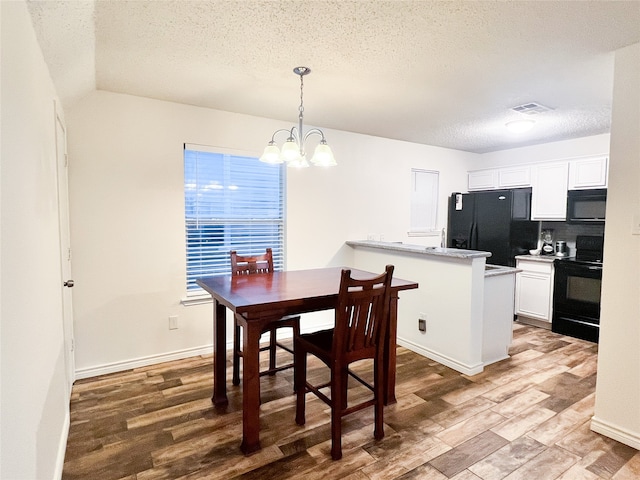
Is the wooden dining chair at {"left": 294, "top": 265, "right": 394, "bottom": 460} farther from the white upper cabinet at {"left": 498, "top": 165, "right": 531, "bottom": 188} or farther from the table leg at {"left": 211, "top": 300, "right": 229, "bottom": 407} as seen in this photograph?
the white upper cabinet at {"left": 498, "top": 165, "right": 531, "bottom": 188}

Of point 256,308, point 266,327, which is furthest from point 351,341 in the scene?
point 266,327

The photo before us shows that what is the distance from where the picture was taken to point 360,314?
2.07m

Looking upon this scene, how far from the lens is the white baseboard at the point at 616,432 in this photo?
214 cm

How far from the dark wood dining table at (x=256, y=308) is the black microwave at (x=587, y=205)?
2972mm

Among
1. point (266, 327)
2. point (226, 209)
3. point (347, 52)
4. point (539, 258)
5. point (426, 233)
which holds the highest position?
point (347, 52)

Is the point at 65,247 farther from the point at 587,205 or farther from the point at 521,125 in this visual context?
the point at 587,205

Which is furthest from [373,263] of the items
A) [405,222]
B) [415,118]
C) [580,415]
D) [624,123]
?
[624,123]

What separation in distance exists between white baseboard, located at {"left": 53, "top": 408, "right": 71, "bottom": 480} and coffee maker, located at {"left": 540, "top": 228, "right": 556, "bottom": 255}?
525 cm

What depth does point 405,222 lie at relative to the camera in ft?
16.1

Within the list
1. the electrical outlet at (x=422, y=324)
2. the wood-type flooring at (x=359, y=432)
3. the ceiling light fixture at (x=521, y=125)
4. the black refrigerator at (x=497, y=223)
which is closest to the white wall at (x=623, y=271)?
the wood-type flooring at (x=359, y=432)

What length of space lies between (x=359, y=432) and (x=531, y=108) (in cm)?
311

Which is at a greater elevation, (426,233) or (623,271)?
(426,233)

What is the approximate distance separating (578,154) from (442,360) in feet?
10.7

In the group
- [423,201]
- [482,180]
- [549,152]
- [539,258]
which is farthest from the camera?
[482,180]
